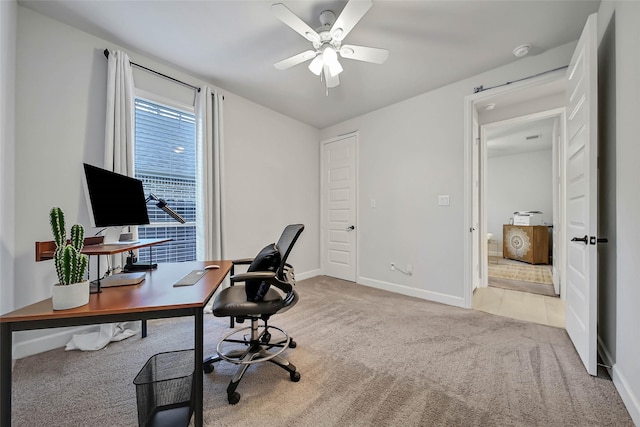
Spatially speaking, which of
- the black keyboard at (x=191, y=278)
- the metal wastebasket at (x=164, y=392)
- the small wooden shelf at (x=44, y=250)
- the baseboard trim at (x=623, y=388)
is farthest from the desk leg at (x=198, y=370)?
the baseboard trim at (x=623, y=388)

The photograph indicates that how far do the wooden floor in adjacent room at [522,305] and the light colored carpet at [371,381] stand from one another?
29 cm

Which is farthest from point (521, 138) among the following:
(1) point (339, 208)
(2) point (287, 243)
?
(2) point (287, 243)

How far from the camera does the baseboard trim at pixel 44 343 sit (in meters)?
1.85

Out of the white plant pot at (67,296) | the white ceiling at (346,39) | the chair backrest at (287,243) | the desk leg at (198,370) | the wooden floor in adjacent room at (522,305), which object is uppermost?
the white ceiling at (346,39)

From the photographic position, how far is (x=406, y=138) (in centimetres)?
333

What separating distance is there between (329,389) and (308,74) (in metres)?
2.86

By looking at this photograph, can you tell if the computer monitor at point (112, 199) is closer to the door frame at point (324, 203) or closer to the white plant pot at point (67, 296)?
the white plant pot at point (67, 296)

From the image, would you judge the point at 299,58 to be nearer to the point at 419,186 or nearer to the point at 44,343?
the point at 419,186

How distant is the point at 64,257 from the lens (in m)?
1.05

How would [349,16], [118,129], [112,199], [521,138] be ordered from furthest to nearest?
1. [521,138]
2. [118,129]
3. [112,199]
4. [349,16]

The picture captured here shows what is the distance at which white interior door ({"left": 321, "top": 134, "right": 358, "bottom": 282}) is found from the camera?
157 inches

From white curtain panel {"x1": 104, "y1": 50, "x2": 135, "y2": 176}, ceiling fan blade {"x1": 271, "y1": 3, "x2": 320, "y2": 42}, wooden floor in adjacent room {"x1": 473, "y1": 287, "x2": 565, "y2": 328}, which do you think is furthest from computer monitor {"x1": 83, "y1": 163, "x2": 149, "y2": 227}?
wooden floor in adjacent room {"x1": 473, "y1": 287, "x2": 565, "y2": 328}

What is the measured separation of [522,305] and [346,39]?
3.46 meters

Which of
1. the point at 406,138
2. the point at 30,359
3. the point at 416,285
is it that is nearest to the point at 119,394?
the point at 30,359
